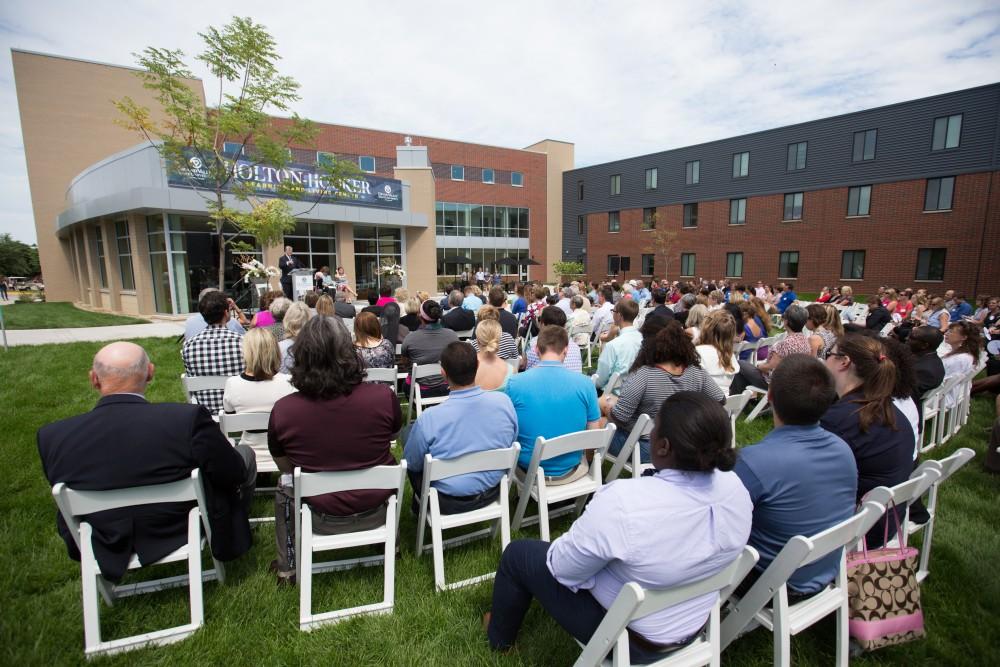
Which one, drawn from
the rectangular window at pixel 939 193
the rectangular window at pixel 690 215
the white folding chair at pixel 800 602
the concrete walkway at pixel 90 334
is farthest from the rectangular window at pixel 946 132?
the concrete walkway at pixel 90 334

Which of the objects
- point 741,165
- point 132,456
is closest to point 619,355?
point 132,456

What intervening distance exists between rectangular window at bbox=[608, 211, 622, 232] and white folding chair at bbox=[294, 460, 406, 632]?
3620 centimetres

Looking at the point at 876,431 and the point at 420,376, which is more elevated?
the point at 876,431

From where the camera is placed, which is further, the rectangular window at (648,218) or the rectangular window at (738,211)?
the rectangular window at (648,218)

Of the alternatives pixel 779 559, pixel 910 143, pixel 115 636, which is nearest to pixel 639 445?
pixel 779 559

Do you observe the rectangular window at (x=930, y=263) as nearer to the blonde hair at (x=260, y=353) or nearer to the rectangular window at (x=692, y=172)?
the rectangular window at (x=692, y=172)

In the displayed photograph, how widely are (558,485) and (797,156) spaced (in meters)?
31.4

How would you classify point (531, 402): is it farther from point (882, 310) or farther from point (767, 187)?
point (767, 187)

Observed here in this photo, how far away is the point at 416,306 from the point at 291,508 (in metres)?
4.69

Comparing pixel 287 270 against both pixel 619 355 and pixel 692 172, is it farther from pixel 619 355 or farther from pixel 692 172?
pixel 692 172

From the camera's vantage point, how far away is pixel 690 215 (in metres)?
32.2

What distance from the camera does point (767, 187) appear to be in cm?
2834

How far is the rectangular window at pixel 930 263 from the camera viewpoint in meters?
23.1

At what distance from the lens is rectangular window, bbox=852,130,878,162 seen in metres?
24.6
